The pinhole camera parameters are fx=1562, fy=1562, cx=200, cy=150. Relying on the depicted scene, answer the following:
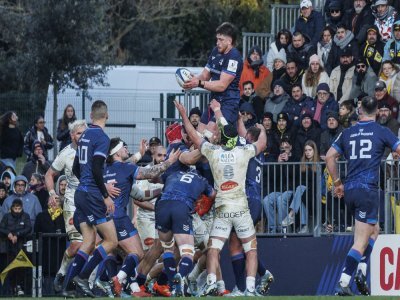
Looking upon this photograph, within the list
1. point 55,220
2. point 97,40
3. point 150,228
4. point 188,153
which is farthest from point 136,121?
point 188,153

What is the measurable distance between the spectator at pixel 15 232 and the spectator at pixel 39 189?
5.36 ft

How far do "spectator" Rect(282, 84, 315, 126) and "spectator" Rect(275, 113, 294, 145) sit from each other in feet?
0.69

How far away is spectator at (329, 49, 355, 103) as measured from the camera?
27438 millimetres

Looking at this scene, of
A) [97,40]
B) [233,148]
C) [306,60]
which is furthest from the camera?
[97,40]

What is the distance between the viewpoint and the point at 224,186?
21719 mm

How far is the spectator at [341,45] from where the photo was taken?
91.1ft

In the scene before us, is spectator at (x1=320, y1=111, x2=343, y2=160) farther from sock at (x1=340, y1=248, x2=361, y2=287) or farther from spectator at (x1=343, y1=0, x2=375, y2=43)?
sock at (x1=340, y1=248, x2=361, y2=287)

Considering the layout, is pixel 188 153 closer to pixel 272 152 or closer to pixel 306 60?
pixel 272 152

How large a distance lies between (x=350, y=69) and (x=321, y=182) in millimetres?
3264

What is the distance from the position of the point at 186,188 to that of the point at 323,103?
5816mm

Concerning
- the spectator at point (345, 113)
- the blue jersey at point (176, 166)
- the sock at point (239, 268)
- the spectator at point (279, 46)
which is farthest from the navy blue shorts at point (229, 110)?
the spectator at point (279, 46)

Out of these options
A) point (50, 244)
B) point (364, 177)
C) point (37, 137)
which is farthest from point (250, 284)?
point (37, 137)

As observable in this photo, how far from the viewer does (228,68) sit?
2214 cm

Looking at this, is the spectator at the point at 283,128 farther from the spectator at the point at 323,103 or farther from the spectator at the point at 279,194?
the spectator at the point at 279,194
